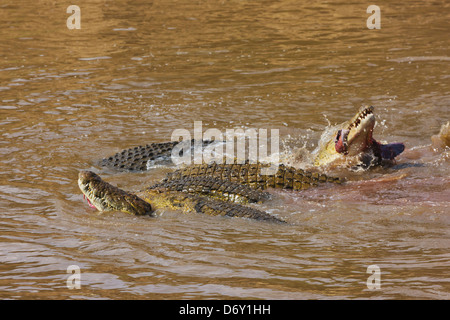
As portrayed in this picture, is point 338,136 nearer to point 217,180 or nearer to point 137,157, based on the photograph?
point 217,180

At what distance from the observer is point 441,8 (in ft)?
49.4

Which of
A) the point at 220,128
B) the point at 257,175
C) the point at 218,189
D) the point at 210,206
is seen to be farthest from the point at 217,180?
the point at 220,128

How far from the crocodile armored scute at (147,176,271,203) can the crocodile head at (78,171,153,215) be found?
407 mm

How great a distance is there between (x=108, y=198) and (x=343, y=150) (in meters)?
2.76

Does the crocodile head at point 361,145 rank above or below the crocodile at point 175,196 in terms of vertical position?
above

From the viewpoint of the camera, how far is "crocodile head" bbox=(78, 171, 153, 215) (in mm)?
5918

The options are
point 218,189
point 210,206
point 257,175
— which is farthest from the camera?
point 257,175

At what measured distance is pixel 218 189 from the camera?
20.2 ft

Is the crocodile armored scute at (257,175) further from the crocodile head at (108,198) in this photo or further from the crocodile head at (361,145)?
the crocodile head at (108,198)

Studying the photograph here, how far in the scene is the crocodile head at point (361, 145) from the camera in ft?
23.4

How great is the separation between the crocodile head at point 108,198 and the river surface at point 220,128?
0.12 meters

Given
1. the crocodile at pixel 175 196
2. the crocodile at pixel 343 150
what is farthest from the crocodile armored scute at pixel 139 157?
the crocodile at pixel 175 196

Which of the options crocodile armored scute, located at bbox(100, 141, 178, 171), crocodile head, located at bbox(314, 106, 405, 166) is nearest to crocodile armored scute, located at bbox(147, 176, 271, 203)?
crocodile armored scute, located at bbox(100, 141, 178, 171)
